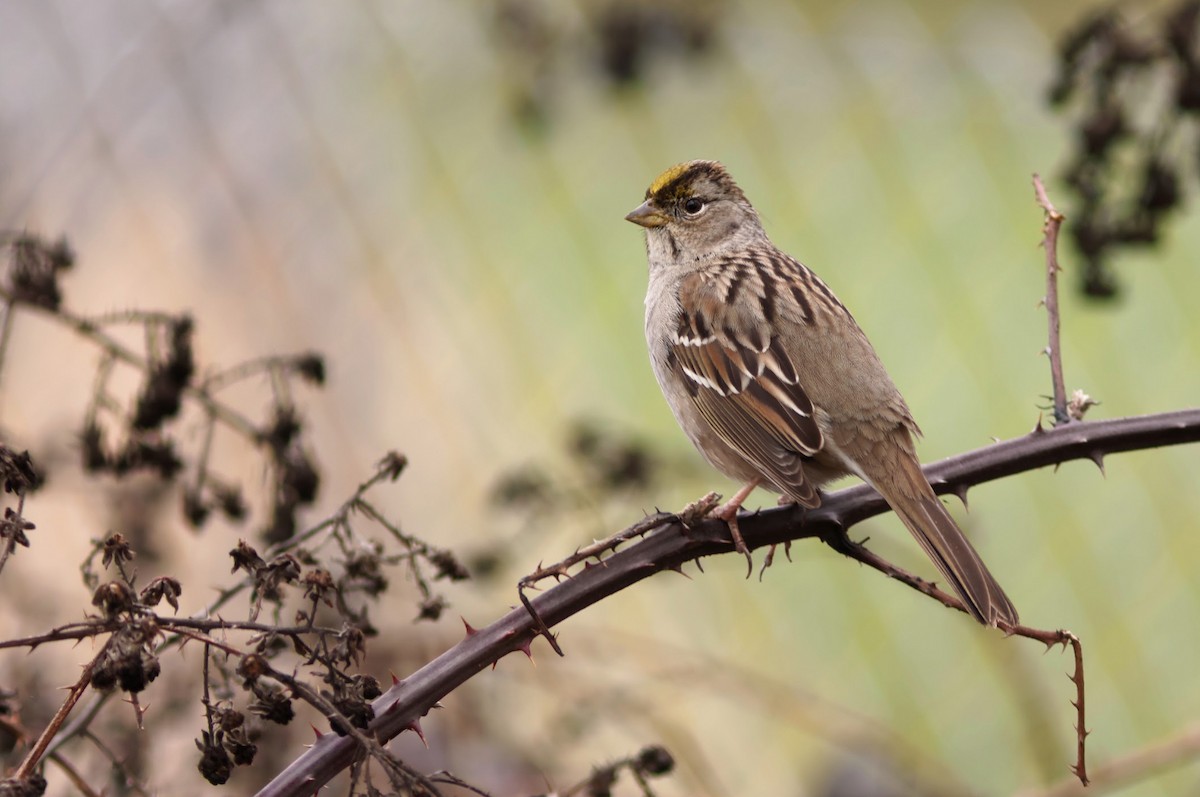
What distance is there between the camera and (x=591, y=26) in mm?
6129

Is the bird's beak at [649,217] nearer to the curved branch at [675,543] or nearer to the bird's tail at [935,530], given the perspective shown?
the bird's tail at [935,530]

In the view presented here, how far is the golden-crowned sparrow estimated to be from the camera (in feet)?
10.2

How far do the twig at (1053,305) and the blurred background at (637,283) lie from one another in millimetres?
4471

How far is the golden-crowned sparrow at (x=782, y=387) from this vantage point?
312 cm

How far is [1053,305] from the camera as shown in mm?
2512

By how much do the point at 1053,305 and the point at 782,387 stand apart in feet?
3.60

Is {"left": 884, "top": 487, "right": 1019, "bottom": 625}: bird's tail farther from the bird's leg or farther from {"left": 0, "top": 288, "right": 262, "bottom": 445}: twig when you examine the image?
{"left": 0, "top": 288, "right": 262, "bottom": 445}: twig

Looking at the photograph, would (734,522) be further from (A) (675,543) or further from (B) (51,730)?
(B) (51,730)

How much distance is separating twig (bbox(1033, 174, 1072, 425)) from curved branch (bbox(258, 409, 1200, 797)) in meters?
0.08

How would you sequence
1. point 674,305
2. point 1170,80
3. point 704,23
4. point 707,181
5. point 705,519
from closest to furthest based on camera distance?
1. point 705,519
2. point 1170,80
3. point 674,305
4. point 707,181
5. point 704,23

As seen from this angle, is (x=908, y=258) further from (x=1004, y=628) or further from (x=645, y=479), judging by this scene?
(x=1004, y=628)

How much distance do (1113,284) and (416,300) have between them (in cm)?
515

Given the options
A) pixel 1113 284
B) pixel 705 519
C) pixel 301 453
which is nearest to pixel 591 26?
pixel 1113 284

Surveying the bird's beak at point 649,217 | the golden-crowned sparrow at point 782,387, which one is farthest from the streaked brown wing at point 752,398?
the bird's beak at point 649,217
